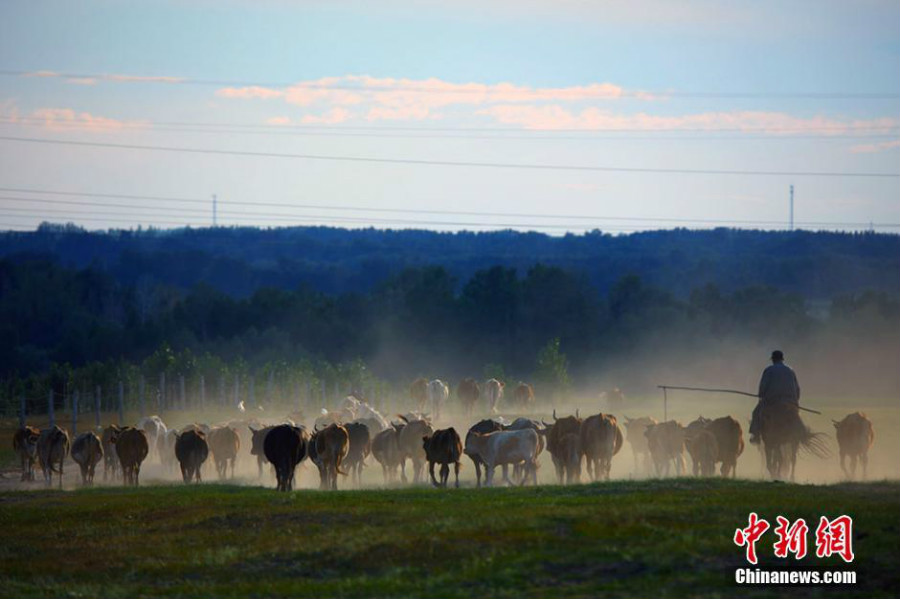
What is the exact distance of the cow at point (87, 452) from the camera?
3822 centimetres

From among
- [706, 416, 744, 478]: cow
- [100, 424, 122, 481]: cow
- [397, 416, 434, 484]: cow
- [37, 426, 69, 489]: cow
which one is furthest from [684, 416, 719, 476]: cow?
[37, 426, 69, 489]: cow

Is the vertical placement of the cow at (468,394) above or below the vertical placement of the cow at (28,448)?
above

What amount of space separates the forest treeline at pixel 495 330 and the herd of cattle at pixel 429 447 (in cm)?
5999

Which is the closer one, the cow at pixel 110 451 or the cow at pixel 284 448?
the cow at pixel 284 448

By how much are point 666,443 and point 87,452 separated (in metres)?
17.8

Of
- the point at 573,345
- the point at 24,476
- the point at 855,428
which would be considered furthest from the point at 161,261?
the point at 855,428

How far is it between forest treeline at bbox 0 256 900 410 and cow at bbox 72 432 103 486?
62329 mm

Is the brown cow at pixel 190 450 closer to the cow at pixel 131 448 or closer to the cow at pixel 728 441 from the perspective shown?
the cow at pixel 131 448

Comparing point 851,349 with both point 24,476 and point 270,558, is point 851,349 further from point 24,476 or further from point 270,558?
point 270,558

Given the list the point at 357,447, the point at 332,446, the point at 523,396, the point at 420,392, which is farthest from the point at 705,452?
the point at 420,392

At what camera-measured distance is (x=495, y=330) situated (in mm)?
121000

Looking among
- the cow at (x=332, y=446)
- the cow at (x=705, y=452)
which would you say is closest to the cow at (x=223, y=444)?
the cow at (x=332, y=446)

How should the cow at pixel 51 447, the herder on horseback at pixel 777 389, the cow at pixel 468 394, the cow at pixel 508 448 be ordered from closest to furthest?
the herder on horseback at pixel 777 389, the cow at pixel 508 448, the cow at pixel 51 447, the cow at pixel 468 394

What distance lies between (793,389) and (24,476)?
82.4ft
